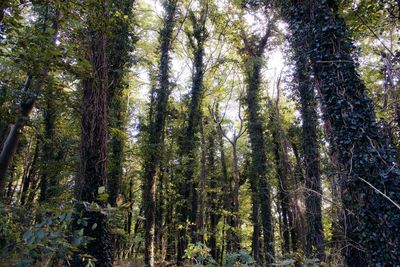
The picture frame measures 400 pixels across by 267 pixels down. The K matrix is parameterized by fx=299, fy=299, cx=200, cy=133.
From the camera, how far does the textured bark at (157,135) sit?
12.3 m

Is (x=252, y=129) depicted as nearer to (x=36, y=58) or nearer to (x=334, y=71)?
(x=334, y=71)

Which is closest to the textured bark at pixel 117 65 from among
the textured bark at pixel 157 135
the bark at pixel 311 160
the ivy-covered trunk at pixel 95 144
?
the textured bark at pixel 157 135

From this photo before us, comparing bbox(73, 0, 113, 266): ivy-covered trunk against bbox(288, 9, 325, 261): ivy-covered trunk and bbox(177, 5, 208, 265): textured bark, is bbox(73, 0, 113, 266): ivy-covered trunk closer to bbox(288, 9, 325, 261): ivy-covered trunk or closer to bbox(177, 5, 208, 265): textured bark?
bbox(288, 9, 325, 261): ivy-covered trunk

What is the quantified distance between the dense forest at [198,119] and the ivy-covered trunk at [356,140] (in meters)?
0.02

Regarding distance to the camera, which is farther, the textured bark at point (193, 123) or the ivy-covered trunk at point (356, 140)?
the textured bark at point (193, 123)

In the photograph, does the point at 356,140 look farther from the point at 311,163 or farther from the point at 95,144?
the point at 311,163

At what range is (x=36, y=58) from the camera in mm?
3643

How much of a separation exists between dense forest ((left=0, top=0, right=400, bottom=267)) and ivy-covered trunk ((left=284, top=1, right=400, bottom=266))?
2cm

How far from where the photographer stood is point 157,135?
1384 centimetres

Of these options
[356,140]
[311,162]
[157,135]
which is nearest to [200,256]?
[356,140]

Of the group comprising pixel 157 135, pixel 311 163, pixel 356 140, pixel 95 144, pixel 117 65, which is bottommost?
pixel 356 140

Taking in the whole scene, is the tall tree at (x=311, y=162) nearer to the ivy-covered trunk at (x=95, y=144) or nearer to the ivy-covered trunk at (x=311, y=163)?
the ivy-covered trunk at (x=311, y=163)

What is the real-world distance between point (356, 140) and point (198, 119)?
11748 mm

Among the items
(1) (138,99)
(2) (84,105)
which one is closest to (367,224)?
(2) (84,105)
